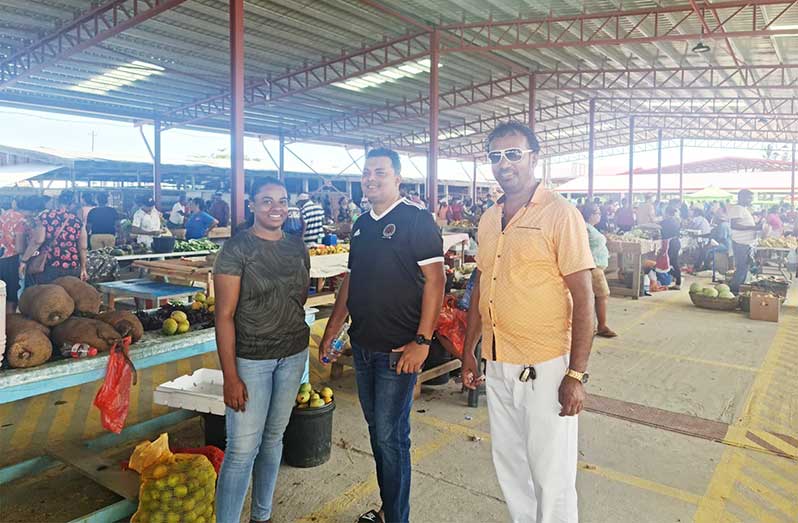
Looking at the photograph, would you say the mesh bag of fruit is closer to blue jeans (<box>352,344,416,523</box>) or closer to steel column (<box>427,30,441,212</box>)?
blue jeans (<box>352,344,416,523</box>)

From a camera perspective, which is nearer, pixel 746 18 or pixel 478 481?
pixel 478 481

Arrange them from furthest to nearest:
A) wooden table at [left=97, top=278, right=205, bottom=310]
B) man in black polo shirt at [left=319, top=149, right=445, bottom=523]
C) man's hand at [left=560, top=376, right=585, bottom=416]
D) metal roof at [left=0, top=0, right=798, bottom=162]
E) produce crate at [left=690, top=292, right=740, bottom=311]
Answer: metal roof at [left=0, top=0, right=798, bottom=162]
produce crate at [left=690, top=292, right=740, bottom=311]
wooden table at [left=97, top=278, right=205, bottom=310]
man in black polo shirt at [left=319, top=149, right=445, bottom=523]
man's hand at [left=560, top=376, right=585, bottom=416]

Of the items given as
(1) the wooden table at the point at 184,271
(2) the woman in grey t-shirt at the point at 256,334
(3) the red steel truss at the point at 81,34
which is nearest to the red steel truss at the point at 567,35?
(3) the red steel truss at the point at 81,34

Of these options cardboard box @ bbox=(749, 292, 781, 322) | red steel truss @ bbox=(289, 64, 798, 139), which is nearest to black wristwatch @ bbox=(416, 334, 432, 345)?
cardboard box @ bbox=(749, 292, 781, 322)

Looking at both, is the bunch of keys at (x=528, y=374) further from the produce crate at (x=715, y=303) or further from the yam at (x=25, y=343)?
the produce crate at (x=715, y=303)

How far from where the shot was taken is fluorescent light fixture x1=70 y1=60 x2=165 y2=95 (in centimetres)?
1377

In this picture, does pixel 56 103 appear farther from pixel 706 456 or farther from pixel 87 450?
pixel 706 456

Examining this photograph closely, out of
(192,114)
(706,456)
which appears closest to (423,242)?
(706,456)

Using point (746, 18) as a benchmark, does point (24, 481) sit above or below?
below

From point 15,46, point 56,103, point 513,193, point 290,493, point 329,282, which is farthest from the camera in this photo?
point 56,103

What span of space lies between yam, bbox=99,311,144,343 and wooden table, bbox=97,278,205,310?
310cm

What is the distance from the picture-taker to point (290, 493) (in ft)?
10.7

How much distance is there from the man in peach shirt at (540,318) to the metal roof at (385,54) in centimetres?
829

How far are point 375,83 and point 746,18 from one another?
365 inches
